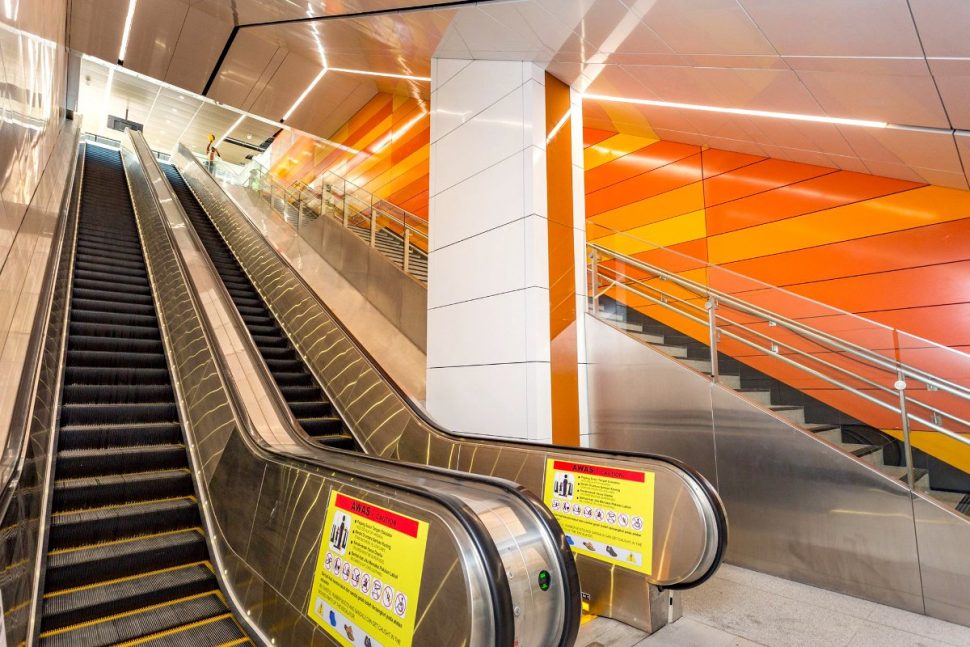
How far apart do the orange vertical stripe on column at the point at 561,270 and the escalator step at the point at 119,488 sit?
108 inches

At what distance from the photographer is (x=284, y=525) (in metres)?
2.60

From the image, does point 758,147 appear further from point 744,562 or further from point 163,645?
point 163,645

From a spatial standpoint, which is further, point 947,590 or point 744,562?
point 744,562

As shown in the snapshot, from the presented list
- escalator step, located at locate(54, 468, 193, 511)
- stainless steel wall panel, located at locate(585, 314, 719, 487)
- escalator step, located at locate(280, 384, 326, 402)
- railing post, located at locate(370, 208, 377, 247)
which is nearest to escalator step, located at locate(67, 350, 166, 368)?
escalator step, located at locate(280, 384, 326, 402)

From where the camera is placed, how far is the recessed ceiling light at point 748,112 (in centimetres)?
439

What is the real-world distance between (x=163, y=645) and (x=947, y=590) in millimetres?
4111

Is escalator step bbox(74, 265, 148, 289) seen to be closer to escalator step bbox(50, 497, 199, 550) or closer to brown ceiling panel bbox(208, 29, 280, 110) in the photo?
escalator step bbox(50, 497, 199, 550)

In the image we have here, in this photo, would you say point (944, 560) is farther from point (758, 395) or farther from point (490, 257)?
point (490, 257)

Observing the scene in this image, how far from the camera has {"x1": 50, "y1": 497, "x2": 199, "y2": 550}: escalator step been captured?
286 centimetres

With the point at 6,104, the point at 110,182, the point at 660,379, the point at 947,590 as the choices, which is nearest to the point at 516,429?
the point at 660,379

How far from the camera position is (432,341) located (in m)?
5.53

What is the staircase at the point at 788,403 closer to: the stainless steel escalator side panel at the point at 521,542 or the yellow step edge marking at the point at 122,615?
the stainless steel escalator side panel at the point at 521,542

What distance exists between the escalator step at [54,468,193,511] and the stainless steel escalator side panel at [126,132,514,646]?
144 mm

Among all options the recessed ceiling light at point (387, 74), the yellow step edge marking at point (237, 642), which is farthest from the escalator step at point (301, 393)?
the recessed ceiling light at point (387, 74)
